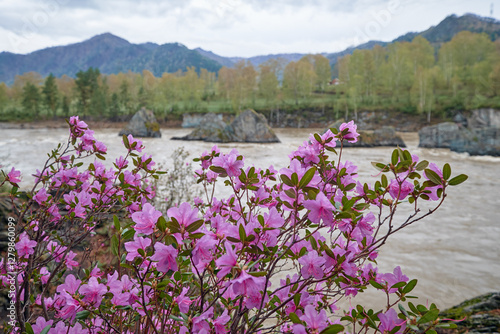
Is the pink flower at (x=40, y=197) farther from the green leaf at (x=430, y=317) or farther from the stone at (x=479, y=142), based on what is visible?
the stone at (x=479, y=142)

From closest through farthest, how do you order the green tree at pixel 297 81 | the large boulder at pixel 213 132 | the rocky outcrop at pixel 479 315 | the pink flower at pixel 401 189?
the pink flower at pixel 401 189 < the rocky outcrop at pixel 479 315 < the large boulder at pixel 213 132 < the green tree at pixel 297 81

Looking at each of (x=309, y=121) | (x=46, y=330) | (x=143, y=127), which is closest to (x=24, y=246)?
(x=46, y=330)

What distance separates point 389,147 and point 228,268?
866 inches

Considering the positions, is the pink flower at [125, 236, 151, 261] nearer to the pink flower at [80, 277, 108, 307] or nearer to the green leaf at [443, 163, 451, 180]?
the pink flower at [80, 277, 108, 307]

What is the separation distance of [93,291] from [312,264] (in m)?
0.78

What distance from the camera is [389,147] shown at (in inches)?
805

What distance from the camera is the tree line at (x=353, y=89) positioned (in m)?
37.8

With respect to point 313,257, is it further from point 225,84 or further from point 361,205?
point 225,84

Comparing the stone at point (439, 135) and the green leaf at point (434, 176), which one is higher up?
the green leaf at point (434, 176)

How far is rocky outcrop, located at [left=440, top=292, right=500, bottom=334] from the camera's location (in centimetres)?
246

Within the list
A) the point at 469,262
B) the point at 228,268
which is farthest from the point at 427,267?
the point at 228,268

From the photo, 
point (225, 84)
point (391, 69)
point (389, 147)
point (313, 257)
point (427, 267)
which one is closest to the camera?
point (313, 257)

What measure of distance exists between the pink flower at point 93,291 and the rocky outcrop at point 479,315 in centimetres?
273

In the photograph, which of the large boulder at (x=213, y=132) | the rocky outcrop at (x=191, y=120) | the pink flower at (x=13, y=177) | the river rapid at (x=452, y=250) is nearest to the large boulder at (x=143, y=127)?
the large boulder at (x=213, y=132)
